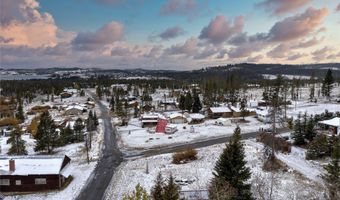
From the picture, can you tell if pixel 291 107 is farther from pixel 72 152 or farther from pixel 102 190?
pixel 102 190

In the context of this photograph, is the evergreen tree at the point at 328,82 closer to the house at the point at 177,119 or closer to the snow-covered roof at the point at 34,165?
the house at the point at 177,119

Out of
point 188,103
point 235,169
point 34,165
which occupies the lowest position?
point 34,165

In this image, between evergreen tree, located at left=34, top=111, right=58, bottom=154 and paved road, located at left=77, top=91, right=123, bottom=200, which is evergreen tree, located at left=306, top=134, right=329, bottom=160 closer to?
paved road, located at left=77, top=91, right=123, bottom=200

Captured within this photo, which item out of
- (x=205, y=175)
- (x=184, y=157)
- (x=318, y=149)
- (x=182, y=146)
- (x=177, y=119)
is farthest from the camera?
(x=177, y=119)

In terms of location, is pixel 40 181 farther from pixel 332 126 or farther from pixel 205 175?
pixel 332 126

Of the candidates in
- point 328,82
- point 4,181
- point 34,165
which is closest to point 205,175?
point 34,165

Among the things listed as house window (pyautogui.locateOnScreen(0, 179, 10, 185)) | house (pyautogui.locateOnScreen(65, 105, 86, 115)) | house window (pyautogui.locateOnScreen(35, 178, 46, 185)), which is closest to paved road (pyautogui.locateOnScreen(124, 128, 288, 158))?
house window (pyautogui.locateOnScreen(35, 178, 46, 185))

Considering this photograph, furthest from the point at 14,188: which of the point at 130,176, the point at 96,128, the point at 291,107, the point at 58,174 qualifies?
the point at 291,107
